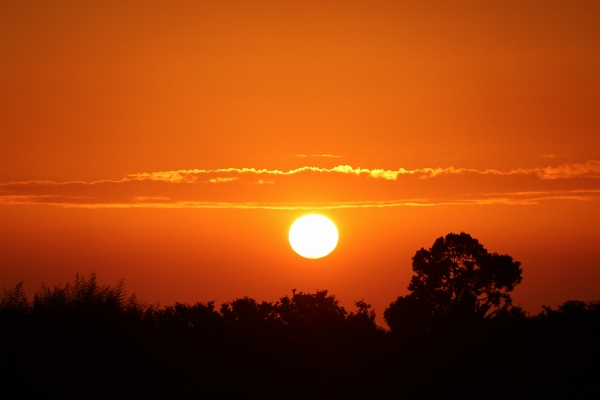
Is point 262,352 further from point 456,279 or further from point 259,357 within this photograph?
point 456,279

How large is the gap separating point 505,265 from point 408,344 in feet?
85.2

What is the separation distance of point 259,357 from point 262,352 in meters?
0.73

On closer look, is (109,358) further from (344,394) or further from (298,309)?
(298,309)

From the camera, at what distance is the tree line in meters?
25.0

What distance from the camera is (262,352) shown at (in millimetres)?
33750

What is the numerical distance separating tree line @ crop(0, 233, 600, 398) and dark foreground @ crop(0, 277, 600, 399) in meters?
0.05

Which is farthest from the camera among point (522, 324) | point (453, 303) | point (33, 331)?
point (453, 303)

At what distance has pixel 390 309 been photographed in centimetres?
5931

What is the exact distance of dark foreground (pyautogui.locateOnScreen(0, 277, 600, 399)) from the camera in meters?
24.8

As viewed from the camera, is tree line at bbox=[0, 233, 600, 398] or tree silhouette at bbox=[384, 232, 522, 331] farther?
tree silhouette at bbox=[384, 232, 522, 331]

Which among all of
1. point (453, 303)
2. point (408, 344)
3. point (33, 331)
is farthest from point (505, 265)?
point (33, 331)

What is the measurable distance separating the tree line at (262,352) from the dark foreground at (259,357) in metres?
0.05

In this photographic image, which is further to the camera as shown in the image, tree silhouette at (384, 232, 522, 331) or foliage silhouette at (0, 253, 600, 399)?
tree silhouette at (384, 232, 522, 331)

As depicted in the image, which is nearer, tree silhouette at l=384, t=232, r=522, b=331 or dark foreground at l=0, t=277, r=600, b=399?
dark foreground at l=0, t=277, r=600, b=399
